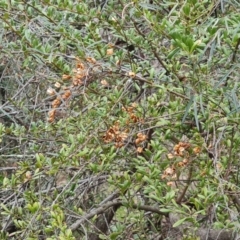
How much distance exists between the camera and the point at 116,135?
1.74 metres

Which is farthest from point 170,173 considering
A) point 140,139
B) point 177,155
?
point 140,139

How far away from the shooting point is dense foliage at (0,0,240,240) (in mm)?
1609

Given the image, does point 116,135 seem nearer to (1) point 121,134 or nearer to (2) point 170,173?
(1) point 121,134

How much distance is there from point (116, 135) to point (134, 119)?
0.08 meters

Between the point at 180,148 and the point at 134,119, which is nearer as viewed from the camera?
the point at 180,148

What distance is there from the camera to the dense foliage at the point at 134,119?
1609 millimetres

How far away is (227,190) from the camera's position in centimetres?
168

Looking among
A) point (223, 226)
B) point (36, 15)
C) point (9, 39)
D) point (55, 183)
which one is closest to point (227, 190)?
point (223, 226)

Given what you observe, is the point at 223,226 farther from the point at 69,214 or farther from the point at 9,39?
the point at 9,39

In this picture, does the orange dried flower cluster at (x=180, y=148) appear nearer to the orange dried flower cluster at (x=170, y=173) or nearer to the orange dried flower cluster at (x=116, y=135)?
the orange dried flower cluster at (x=170, y=173)

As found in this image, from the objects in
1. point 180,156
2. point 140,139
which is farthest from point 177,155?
point 140,139

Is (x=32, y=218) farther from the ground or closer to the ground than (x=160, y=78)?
closer to the ground

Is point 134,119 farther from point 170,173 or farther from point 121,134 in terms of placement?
point 170,173

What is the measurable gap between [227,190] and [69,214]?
570mm
